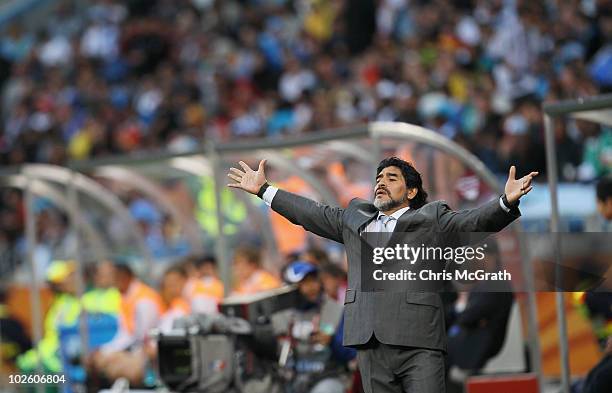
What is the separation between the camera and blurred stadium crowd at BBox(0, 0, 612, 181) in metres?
14.5

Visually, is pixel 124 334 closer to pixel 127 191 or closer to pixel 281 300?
pixel 127 191

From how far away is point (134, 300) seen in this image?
1241 cm

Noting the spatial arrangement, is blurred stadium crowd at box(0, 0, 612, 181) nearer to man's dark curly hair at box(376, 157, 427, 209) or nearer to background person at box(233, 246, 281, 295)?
background person at box(233, 246, 281, 295)

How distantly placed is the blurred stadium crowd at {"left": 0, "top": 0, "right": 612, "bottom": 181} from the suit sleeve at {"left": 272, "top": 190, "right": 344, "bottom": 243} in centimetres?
257

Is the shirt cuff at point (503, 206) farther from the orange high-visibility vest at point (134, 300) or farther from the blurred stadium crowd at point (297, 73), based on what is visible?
the orange high-visibility vest at point (134, 300)

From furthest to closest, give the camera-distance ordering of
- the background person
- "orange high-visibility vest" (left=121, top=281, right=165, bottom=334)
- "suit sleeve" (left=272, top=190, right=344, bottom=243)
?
"orange high-visibility vest" (left=121, top=281, right=165, bottom=334) < the background person < "suit sleeve" (left=272, top=190, right=344, bottom=243)

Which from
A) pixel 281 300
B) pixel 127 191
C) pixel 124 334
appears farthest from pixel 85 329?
pixel 281 300

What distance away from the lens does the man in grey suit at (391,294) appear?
693 centimetres

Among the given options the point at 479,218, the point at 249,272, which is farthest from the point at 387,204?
the point at 249,272

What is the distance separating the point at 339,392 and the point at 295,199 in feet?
7.80

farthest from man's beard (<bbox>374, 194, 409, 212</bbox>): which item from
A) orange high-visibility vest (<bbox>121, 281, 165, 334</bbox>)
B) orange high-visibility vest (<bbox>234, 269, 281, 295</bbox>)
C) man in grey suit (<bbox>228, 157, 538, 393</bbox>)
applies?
orange high-visibility vest (<bbox>121, 281, 165, 334</bbox>)

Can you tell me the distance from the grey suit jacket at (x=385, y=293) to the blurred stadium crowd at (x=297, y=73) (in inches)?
95.2

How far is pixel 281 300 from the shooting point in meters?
9.66

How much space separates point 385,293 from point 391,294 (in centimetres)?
3
